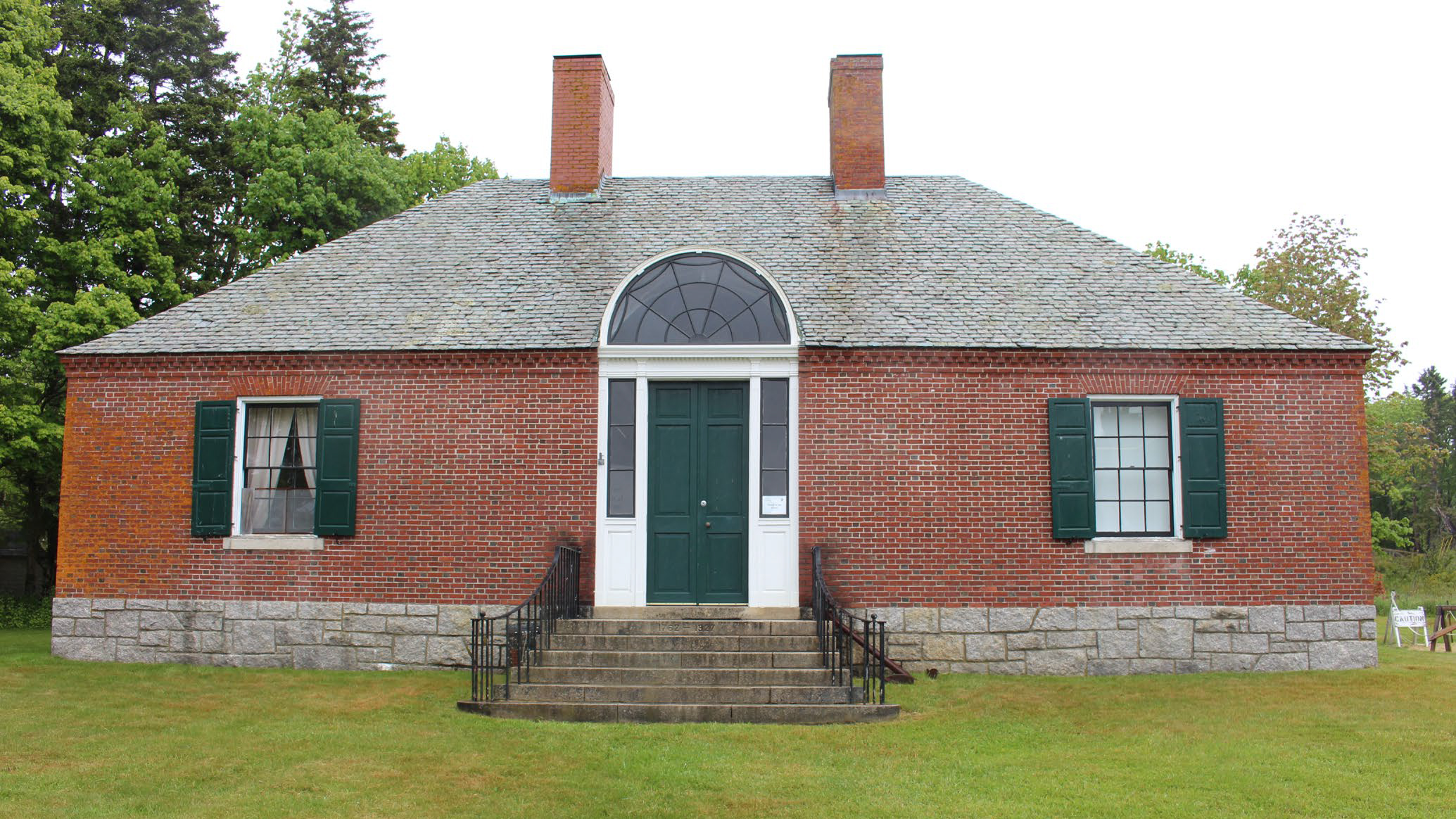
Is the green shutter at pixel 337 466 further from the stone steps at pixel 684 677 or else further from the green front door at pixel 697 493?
the green front door at pixel 697 493

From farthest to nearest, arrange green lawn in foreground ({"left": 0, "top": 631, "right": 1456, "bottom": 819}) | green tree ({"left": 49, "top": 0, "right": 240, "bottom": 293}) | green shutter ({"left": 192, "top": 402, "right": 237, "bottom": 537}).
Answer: green tree ({"left": 49, "top": 0, "right": 240, "bottom": 293})
green shutter ({"left": 192, "top": 402, "right": 237, "bottom": 537})
green lawn in foreground ({"left": 0, "top": 631, "right": 1456, "bottom": 819})

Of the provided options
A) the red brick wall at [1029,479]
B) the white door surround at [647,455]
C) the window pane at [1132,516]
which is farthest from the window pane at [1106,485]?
the white door surround at [647,455]

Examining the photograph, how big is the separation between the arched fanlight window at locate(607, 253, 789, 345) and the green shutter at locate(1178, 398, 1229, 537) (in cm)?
423

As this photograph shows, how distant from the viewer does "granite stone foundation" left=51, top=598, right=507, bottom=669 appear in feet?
35.4

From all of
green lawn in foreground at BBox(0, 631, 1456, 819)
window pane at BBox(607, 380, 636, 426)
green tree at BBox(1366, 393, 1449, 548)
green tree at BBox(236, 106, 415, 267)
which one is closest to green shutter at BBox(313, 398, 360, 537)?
green lawn in foreground at BBox(0, 631, 1456, 819)

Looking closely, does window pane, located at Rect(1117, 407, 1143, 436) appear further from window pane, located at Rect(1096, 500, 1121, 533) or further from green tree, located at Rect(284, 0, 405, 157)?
green tree, located at Rect(284, 0, 405, 157)

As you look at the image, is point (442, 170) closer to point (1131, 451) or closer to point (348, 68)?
point (348, 68)

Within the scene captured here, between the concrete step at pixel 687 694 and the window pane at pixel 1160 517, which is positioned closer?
the concrete step at pixel 687 694

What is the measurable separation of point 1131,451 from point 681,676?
17.5ft

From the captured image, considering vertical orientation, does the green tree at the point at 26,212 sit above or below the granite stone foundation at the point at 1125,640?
above

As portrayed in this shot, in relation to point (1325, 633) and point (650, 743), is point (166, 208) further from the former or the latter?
point (1325, 633)

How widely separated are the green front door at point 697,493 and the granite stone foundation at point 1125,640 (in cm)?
163

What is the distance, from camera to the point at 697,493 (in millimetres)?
10898

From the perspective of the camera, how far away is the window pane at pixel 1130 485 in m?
10.9
